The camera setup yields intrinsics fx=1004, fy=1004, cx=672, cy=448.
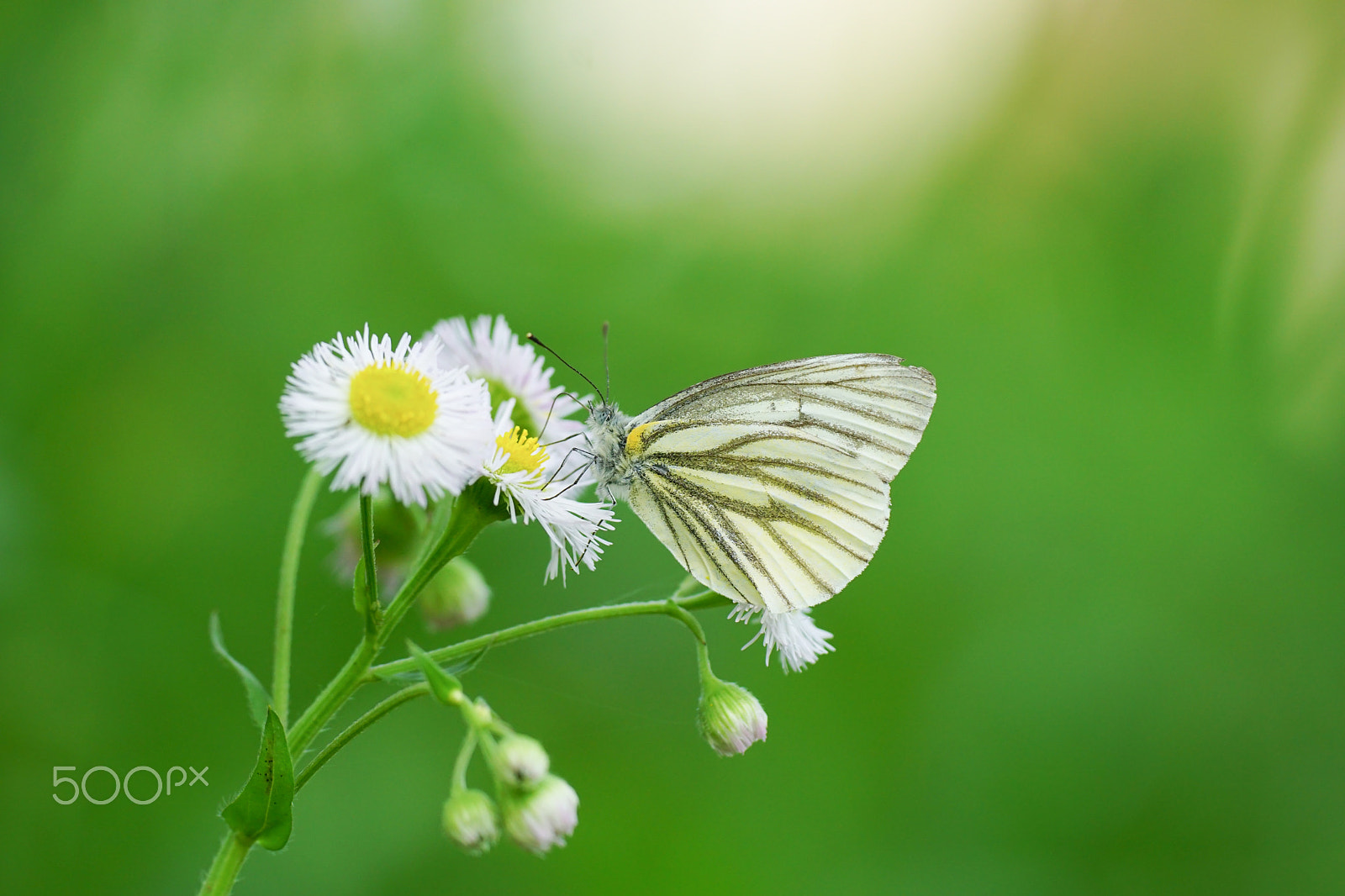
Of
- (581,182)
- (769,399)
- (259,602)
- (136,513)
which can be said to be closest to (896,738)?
(769,399)

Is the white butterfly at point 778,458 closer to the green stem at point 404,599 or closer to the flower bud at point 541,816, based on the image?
the green stem at point 404,599

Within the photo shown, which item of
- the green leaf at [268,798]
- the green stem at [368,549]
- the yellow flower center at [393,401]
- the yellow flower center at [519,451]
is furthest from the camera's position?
the yellow flower center at [519,451]

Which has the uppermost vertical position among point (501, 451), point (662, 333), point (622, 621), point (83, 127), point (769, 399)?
point (769, 399)

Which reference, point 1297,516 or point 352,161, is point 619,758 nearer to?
point 352,161

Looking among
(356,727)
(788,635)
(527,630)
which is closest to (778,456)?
(788,635)

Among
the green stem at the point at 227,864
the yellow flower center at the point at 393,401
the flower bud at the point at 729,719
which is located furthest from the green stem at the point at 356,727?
the flower bud at the point at 729,719

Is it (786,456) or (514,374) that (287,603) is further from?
(786,456)
